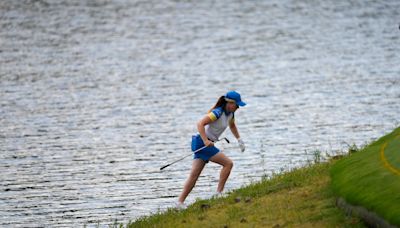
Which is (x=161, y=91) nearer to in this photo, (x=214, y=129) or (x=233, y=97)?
(x=214, y=129)

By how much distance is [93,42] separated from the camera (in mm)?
59094

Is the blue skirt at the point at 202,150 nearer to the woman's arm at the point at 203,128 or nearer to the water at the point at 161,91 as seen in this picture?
the woman's arm at the point at 203,128

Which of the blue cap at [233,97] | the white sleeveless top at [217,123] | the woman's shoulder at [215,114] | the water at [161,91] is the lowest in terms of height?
the water at [161,91]

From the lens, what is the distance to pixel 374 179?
13.1 meters

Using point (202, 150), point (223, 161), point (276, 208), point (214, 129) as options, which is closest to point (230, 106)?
point (214, 129)

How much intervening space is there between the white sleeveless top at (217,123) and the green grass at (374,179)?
286 cm

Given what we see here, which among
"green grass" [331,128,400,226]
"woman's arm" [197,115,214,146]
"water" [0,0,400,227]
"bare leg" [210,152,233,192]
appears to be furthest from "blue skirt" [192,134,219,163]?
"water" [0,0,400,227]

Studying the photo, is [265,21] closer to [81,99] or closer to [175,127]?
[81,99]

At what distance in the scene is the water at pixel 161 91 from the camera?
2523cm

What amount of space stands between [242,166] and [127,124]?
9868 mm

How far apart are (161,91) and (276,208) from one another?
92.3 ft

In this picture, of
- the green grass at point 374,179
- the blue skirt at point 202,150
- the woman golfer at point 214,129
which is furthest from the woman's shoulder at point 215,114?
the green grass at point 374,179

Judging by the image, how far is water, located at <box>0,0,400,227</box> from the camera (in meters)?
25.2

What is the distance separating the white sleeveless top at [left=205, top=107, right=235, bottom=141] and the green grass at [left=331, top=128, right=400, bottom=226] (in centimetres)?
286
